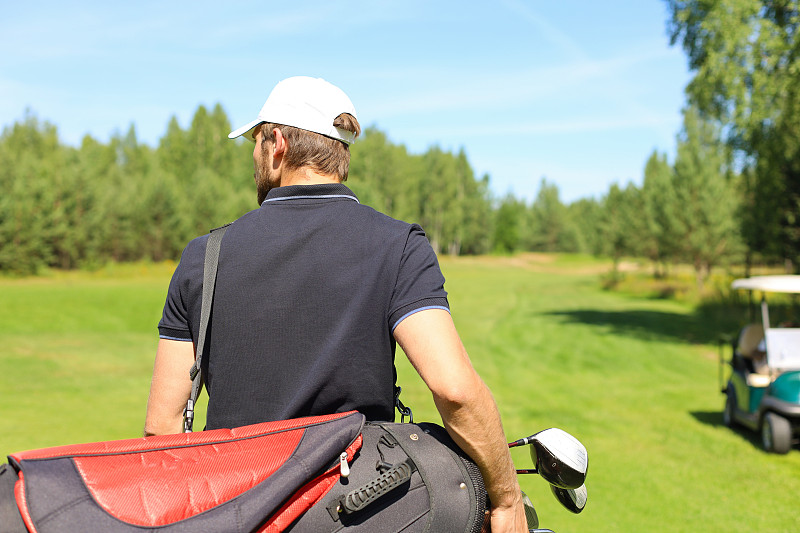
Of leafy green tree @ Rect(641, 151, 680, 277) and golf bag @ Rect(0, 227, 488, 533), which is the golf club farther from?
leafy green tree @ Rect(641, 151, 680, 277)

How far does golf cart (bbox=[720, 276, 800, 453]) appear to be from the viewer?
8906 mm

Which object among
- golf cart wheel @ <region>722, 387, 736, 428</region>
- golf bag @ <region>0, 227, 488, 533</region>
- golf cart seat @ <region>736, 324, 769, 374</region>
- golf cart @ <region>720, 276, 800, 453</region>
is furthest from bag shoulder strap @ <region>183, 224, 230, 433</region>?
golf cart wheel @ <region>722, 387, 736, 428</region>

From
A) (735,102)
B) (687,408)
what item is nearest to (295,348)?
(687,408)

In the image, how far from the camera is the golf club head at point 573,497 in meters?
2.47

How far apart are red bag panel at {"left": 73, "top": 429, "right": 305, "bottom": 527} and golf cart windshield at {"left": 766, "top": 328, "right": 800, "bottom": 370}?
9260 millimetres

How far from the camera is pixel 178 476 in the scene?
1.73m

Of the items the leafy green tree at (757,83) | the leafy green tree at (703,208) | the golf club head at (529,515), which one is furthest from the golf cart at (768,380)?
the leafy green tree at (703,208)

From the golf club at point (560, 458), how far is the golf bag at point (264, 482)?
33 cm

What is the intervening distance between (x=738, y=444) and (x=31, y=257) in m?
47.4

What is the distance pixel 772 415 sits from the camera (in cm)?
910

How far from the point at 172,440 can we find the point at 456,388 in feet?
2.46

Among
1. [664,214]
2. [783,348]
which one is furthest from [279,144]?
[664,214]

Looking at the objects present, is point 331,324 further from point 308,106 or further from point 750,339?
point 750,339

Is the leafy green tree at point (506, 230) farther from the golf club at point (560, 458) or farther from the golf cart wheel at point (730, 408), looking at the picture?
the golf club at point (560, 458)
